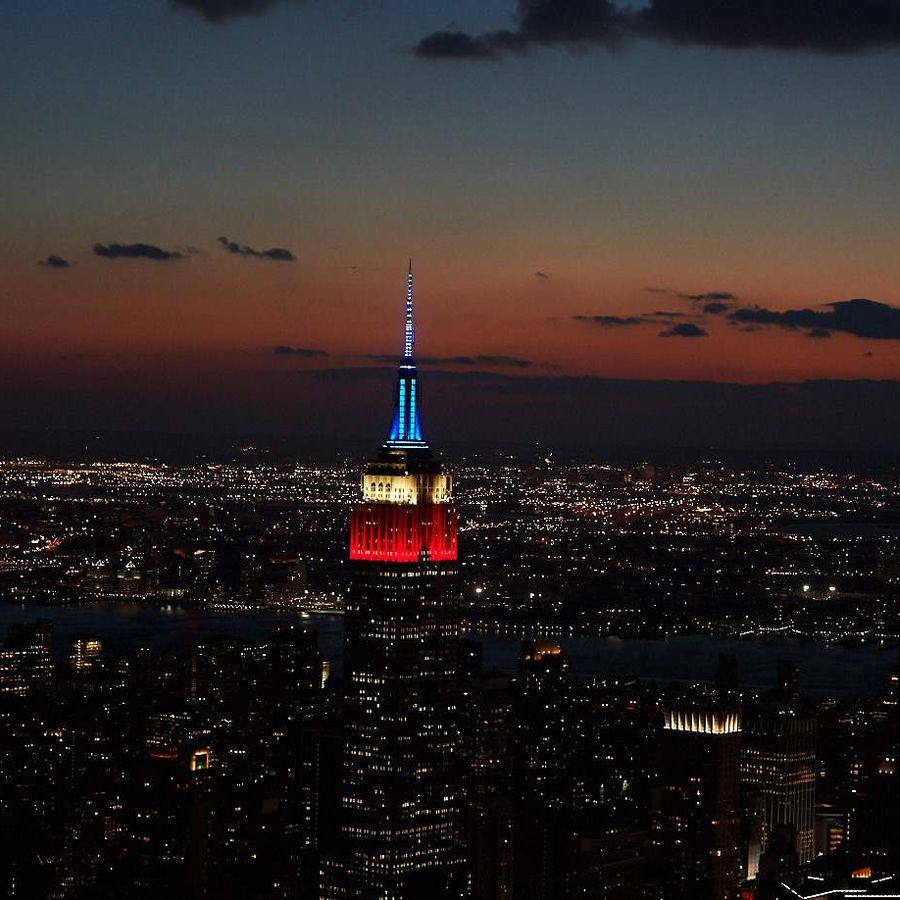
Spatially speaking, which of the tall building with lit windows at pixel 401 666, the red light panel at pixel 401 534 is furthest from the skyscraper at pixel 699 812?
the red light panel at pixel 401 534

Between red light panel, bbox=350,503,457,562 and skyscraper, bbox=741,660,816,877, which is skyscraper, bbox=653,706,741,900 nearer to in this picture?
skyscraper, bbox=741,660,816,877

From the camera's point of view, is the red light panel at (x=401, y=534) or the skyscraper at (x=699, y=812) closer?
the red light panel at (x=401, y=534)

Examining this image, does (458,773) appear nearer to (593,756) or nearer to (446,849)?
(446,849)

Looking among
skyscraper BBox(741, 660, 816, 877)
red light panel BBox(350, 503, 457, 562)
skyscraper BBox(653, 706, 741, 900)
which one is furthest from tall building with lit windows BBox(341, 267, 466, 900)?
skyscraper BBox(741, 660, 816, 877)

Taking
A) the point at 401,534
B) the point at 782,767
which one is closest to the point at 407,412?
the point at 401,534

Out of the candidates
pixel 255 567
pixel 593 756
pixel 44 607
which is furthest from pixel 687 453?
pixel 593 756

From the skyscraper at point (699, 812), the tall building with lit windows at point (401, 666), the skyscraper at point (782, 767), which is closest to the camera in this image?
the tall building with lit windows at point (401, 666)

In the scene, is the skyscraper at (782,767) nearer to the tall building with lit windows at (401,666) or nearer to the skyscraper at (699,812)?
the skyscraper at (699,812)

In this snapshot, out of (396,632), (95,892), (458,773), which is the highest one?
(396,632)
